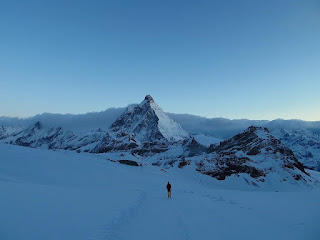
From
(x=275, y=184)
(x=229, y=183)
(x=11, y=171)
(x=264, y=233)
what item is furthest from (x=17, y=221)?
(x=275, y=184)

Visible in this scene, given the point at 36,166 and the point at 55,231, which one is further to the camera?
the point at 36,166

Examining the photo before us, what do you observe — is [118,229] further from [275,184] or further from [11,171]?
[275,184]

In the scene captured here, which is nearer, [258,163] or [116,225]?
[116,225]

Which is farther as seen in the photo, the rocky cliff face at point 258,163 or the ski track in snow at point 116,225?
the rocky cliff face at point 258,163

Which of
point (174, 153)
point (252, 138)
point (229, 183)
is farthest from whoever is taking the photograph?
point (174, 153)

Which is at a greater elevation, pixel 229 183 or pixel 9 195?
pixel 9 195

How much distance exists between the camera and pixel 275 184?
81.5 m

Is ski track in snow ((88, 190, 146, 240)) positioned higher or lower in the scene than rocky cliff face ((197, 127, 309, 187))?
higher

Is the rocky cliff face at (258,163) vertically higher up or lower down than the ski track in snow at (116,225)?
lower down

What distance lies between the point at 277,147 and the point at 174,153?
78.1 metres

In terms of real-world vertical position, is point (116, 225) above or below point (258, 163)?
above

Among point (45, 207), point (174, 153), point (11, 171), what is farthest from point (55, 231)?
point (174, 153)

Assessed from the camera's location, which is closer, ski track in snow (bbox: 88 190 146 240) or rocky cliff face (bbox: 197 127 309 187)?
ski track in snow (bbox: 88 190 146 240)

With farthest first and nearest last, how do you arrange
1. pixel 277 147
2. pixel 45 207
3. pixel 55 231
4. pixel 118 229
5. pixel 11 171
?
pixel 277 147, pixel 11 171, pixel 45 207, pixel 118 229, pixel 55 231
